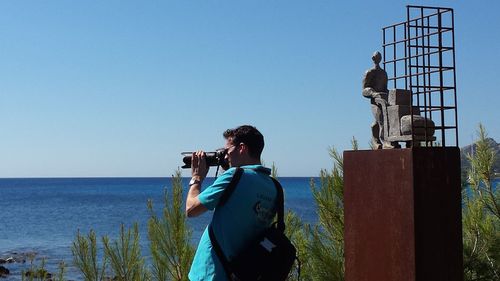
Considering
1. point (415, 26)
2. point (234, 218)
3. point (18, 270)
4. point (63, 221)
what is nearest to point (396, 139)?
point (415, 26)

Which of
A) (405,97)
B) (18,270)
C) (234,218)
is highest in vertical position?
(405,97)

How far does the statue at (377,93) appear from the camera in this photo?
5504 mm

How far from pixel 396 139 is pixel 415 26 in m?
0.81

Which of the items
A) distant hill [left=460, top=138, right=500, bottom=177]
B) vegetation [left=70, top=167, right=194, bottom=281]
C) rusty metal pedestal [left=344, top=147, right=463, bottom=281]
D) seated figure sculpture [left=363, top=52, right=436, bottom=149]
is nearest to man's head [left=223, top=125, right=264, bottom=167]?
rusty metal pedestal [left=344, top=147, right=463, bottom=281]

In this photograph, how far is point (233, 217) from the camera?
10.8 feet

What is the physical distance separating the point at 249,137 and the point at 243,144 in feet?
0.14

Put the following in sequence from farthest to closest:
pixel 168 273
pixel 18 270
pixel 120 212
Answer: pixel 120 212 → pixel 18 270 → pixel 168 273

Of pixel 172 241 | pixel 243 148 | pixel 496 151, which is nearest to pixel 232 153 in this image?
pixel 243 148

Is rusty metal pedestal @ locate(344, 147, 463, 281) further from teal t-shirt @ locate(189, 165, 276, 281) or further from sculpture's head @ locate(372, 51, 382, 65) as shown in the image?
teal t-shirt @ locate(189, 165, 276, 281)

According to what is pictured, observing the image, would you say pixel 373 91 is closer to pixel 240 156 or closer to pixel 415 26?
pixel 415 26

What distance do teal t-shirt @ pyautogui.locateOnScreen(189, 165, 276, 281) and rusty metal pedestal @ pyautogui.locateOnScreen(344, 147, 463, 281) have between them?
178 centimetres

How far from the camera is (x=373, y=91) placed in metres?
5.64

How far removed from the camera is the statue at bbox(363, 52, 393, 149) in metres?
5.50

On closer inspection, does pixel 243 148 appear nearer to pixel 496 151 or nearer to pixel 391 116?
pixel 391 116
